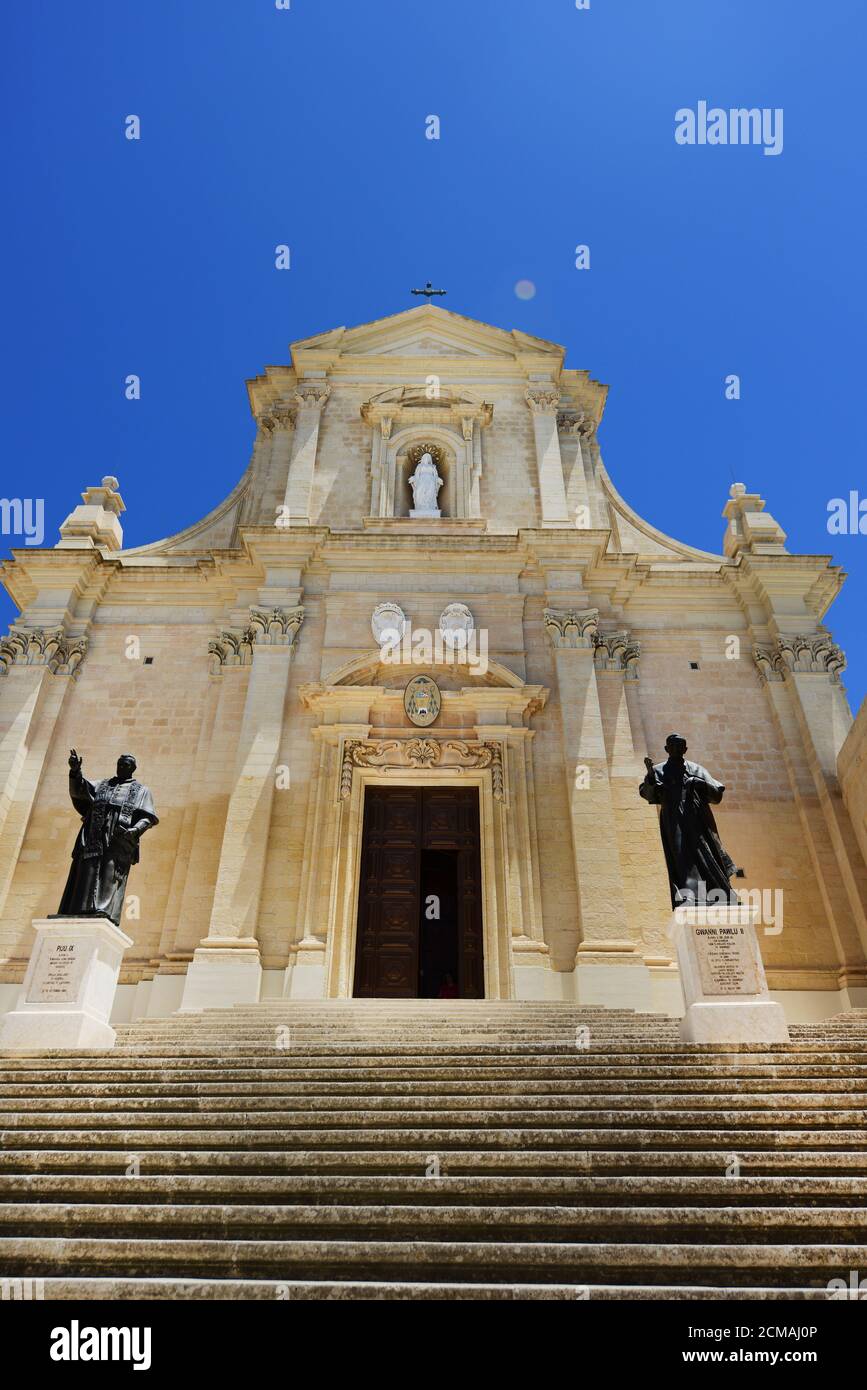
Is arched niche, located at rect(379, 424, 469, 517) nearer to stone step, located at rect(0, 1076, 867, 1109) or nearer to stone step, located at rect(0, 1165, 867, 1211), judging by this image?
stone step, located at rect(0, 1076, 867, 1109)

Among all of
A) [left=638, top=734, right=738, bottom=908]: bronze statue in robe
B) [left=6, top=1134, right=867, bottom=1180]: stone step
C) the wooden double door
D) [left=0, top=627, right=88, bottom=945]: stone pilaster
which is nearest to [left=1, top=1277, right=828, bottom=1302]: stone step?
[left=6, top=1134, right=867, bottom=1180]: stone step

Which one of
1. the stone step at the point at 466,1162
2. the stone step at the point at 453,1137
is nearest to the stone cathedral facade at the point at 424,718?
the stone step at the point at 453,1137

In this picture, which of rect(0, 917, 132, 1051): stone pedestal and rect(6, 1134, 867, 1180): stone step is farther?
rect(0, 917, 132, 1051): stone pedestal

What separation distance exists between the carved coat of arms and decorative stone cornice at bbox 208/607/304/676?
7.86ft

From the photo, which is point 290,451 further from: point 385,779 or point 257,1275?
point 257,1275

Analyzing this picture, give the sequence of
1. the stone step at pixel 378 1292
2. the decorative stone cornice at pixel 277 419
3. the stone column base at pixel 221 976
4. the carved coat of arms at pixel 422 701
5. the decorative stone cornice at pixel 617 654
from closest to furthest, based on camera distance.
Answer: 1. the stone step at pixel 378 1292
2. the stone column base at pixel 221 976
3. the carved coat of arms at pixel 422 701
4. the decorative stone cornice at pixel 617 654
5. the decorative stone cornice at pixel 277 419

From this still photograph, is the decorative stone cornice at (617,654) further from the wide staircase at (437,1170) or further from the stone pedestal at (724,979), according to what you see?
the wide staircase at (437,1170)

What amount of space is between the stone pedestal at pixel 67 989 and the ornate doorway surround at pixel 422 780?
3926 millimetres

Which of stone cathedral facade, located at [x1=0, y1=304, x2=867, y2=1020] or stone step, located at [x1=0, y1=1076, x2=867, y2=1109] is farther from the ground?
stone cathedral facade, located at [x1=0, y1=304, x2=867, y2=1020]

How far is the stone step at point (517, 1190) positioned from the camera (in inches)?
194

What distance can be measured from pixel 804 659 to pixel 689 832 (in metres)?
7.89

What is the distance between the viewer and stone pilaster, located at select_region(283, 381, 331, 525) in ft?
57.1

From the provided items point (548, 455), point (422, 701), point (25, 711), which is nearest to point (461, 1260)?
point (422, 701)

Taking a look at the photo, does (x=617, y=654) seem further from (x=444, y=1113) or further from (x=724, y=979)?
(x=444, y=1113)
